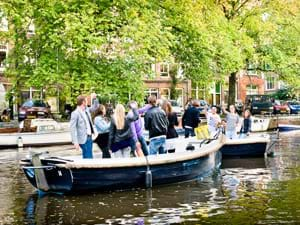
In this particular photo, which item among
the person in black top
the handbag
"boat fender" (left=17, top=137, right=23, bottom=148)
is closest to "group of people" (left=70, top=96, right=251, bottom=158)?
the person in black top

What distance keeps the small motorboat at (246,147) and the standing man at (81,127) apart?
7.36 meters

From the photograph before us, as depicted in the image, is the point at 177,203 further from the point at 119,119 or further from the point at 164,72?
the point at 164,72

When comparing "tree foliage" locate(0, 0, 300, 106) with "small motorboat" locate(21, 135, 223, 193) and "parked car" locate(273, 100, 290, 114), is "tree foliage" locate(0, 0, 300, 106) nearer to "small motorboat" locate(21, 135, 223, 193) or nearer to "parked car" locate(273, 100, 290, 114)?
"small motorboat" locate(21, 135, 223, 193)

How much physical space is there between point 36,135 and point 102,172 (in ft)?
52.8

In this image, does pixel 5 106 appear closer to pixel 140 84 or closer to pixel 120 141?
pixel 140 84

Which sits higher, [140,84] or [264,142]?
[140,84]

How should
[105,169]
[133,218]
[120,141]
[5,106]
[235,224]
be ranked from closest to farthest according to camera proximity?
[235,224], [133,218], [105,169], [120,141], [5,106]

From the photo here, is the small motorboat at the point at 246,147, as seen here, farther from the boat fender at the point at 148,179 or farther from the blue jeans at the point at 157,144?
the boat fender at the point at 148,179

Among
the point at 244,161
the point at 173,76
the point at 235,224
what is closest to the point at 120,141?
the point at 235,224

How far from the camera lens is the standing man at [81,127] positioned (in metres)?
14.0

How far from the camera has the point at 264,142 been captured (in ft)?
69.6

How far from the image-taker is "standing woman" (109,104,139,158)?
13977 millimetres

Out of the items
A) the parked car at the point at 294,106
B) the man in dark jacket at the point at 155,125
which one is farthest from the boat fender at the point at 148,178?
the parked car at the point at 294,106

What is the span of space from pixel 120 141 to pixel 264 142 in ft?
27.7
